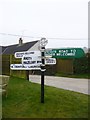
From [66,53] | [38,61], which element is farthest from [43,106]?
[66,53]

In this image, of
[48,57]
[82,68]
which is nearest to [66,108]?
[48,57]

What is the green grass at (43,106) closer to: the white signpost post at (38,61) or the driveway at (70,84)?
the white signpost post at (38,61)

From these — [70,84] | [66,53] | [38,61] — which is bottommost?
[70,84]

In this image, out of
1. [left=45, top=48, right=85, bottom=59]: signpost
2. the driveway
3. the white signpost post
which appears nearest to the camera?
[left=45, top=48, right=85, bottom=59]: signpost

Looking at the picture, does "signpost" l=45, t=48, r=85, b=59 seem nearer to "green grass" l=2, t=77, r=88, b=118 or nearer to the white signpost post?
the white signpost post

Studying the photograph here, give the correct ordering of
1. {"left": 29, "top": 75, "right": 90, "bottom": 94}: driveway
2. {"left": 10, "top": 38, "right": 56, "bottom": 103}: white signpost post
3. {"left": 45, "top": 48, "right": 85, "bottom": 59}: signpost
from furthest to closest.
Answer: {"left": 29, "top": 75, "right": 90, "bottom": 94}: driveway < {"left": 10, "top": 38, "right": 56, "bottom": 103}: white signpost post < {"left": 45, "top": 48, "right": 85, "bottom": 59}: signpost

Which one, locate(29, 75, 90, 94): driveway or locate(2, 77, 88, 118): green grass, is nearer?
locate(2, 77, 88, 118): green grass

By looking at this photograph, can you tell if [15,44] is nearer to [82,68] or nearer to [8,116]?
[82,68]

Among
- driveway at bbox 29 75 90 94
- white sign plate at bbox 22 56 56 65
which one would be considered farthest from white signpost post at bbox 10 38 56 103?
driveway at bbox 29 75 90 94

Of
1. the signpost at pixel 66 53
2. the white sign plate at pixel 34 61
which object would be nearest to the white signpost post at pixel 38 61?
the white sign plate at pixel 34 61

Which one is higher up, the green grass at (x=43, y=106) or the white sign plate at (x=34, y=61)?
the white sign plate at (x=34, y=61)

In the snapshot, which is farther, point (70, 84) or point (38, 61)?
point (70, 84)

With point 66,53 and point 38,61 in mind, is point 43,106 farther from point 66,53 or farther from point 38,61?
point 66,53

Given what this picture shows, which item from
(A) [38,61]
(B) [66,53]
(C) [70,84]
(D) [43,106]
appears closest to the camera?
(B) [66,53]
